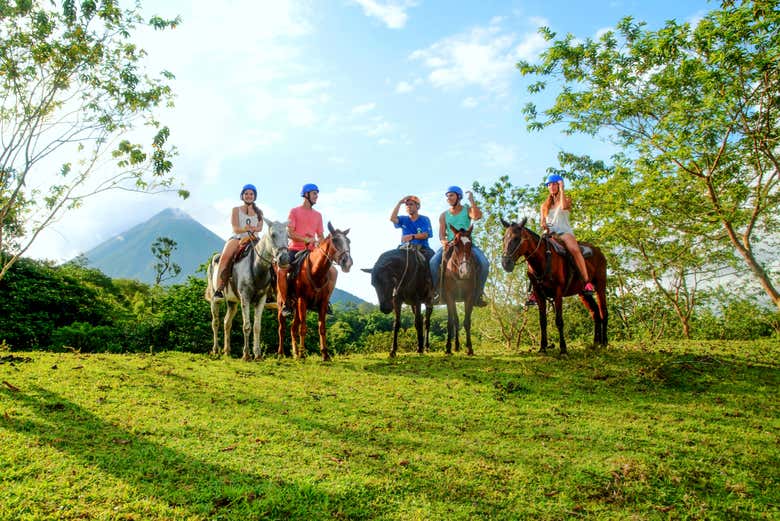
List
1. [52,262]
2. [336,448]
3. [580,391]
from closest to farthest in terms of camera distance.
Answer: [336,448], [580,391], [52,262]

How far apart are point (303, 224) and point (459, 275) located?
3.85 meters

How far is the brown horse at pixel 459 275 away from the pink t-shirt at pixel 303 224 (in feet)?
10.2

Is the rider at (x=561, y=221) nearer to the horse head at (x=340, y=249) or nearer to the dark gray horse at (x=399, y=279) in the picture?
the dark gray horse at (x=399, y=279)

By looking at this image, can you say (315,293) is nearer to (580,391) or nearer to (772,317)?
(580,391)

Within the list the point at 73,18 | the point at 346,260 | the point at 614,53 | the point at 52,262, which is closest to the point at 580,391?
the point at 346,260

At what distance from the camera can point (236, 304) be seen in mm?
12812

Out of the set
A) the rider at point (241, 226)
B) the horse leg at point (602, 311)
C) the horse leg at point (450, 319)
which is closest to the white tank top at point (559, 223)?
the horse leg at point (602, 311)

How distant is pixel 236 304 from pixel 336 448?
8.25 metres

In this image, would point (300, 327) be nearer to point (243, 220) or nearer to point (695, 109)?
point (243, 220)

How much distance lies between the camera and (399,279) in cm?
1137

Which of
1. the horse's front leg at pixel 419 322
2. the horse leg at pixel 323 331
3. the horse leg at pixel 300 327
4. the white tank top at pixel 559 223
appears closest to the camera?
the white tank top at pixel 559 223

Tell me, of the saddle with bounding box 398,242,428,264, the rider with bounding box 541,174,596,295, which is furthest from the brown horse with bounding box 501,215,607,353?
the saddle with bounding box 398,242,428,264

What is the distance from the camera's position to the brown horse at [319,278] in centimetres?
1015

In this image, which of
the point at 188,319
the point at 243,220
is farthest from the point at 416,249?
the point at 188,319
